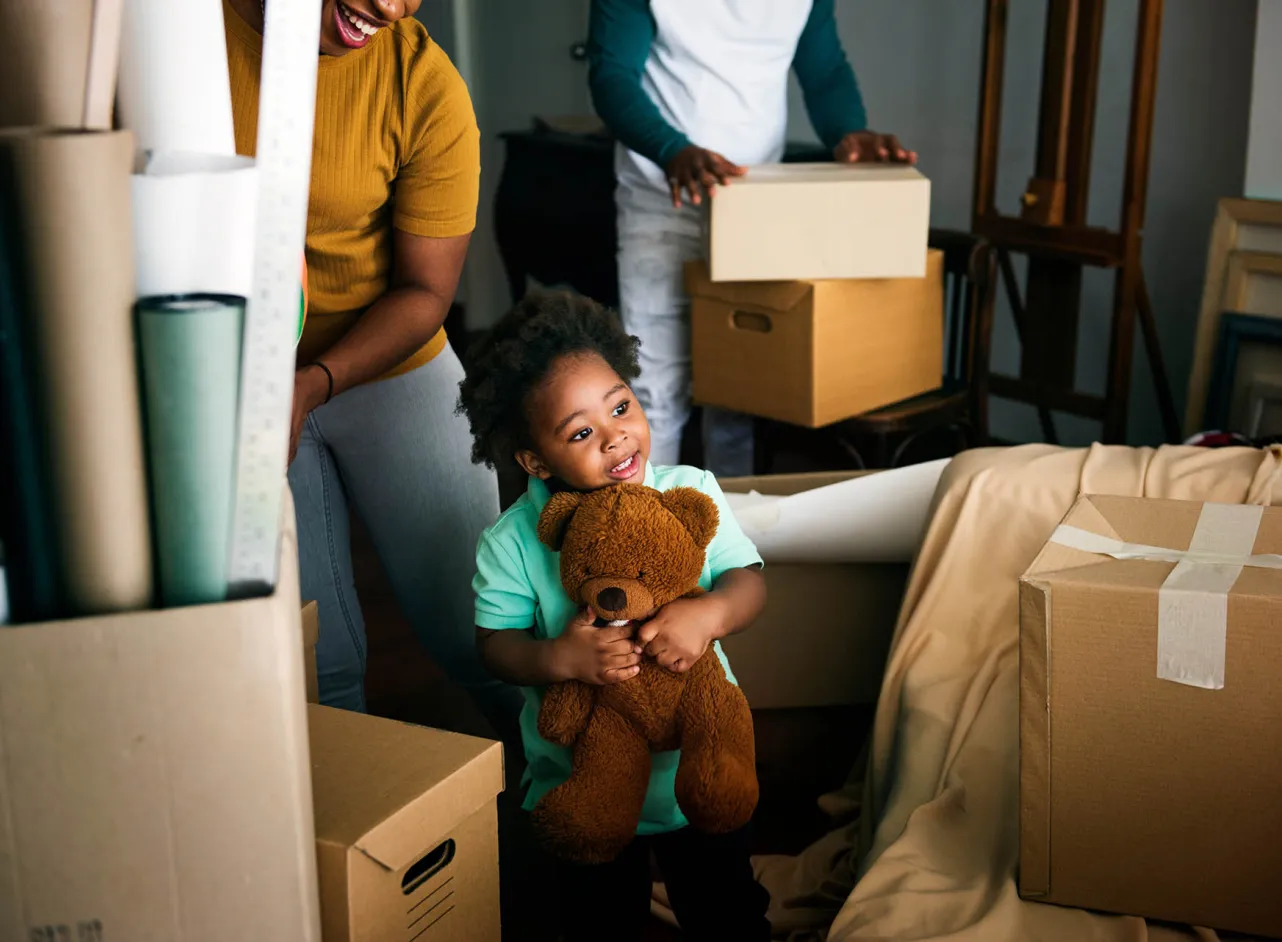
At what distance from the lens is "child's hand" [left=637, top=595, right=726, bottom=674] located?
126 centimetres

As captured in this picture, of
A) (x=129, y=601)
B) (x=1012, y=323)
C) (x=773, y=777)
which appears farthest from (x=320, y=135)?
(x=1012, y=323)

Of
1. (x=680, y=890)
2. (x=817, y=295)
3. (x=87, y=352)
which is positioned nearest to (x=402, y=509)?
(x=680, y=890)

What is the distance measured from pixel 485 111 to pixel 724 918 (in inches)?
174

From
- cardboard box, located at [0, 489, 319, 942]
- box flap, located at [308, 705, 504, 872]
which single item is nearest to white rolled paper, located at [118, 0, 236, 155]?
cardboard box, located at [0, 489, 319, 942]

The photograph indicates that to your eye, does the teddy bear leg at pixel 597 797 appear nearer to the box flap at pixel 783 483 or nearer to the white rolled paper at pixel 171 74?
the white rolled paper at pixel 171 74

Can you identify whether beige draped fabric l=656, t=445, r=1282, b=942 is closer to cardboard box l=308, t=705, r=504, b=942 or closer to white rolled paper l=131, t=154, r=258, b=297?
cardboard box l=308, t=705, r=504, b=942

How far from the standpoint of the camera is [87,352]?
26.8 inches

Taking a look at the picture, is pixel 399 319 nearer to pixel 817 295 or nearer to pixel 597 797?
pixel 597 797

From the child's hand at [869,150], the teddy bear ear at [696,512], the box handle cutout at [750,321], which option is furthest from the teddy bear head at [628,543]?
the child's hand at [869,150]

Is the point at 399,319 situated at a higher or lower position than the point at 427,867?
higher

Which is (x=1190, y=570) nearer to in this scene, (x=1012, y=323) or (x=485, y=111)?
(x=1012, y=323)

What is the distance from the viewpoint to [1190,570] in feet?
4.12

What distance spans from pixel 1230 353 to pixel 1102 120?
93 centimetres

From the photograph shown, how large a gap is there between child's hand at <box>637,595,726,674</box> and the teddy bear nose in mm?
47
